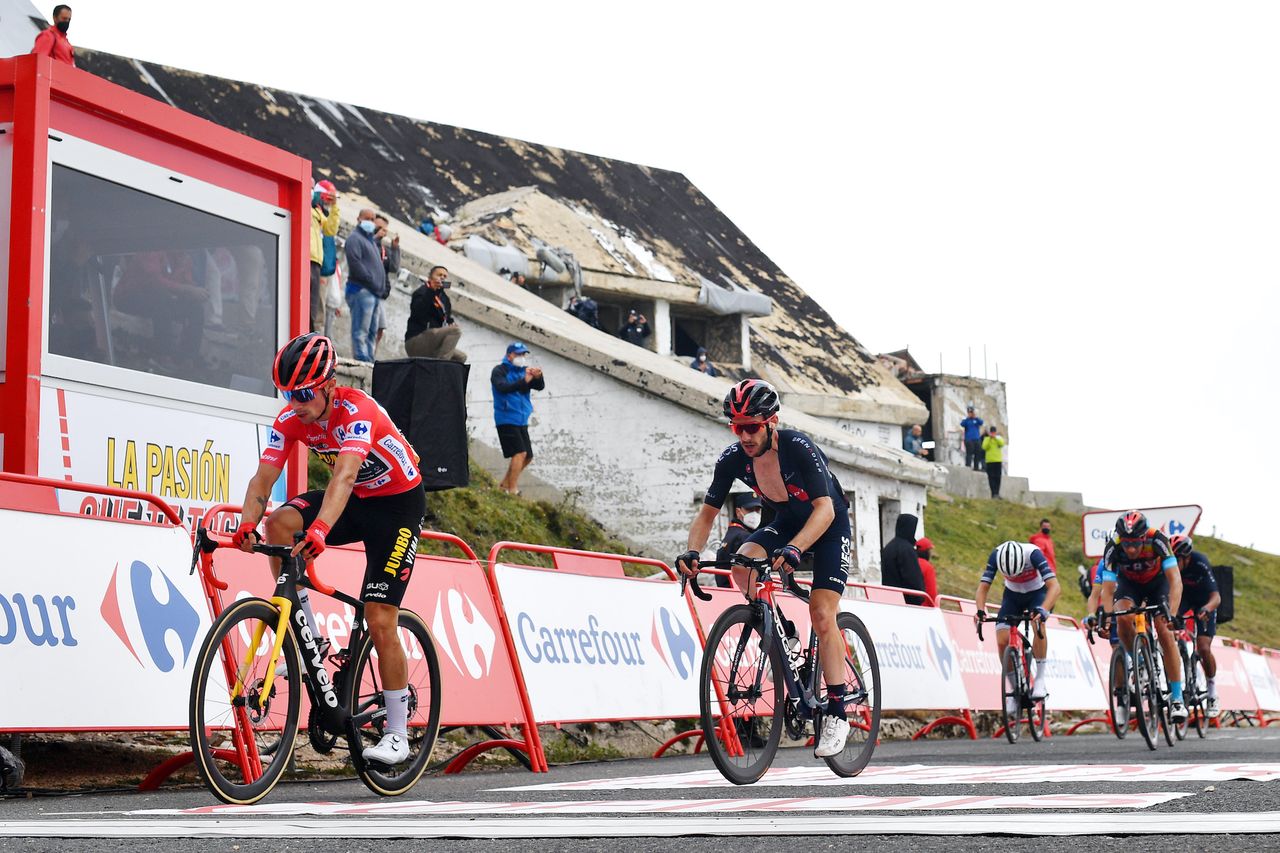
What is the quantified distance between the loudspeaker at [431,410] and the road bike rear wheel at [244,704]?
7272 millimetres

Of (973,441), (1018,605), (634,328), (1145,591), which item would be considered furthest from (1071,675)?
(973,441)

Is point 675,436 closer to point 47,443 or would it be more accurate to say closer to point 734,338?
point 47,443

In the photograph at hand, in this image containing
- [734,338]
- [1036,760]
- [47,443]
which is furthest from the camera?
[734,338]

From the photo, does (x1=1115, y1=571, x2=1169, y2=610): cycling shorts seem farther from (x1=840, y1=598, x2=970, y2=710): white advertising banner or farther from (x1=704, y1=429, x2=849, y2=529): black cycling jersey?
(x1=704, y1=429, x2=849, y2=529): black cycling jersey

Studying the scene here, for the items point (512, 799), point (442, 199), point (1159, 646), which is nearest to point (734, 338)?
point (442, 199)

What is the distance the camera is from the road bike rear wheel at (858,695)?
935 centimetres

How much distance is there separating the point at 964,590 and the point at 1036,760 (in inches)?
825

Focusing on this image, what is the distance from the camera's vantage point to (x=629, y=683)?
11.9m

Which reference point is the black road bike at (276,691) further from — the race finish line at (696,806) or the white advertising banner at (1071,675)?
the white advertising banner at (1071,675)

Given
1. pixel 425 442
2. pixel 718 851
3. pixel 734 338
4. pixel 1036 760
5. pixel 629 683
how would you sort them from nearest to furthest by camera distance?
1. pixel 718 851
2. pixel 1036 760
3. pixel 629 683
4. pixel 425 442
5. pixel 734 338

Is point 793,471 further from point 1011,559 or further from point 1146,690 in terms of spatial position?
point 1011,559

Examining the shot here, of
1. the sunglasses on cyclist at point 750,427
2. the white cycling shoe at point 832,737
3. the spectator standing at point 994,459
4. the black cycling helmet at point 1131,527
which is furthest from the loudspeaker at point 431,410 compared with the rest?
the spectator standing at point 994,459

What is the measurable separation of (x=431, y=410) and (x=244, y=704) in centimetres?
784

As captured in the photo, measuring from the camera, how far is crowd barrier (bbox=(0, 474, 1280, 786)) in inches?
313
